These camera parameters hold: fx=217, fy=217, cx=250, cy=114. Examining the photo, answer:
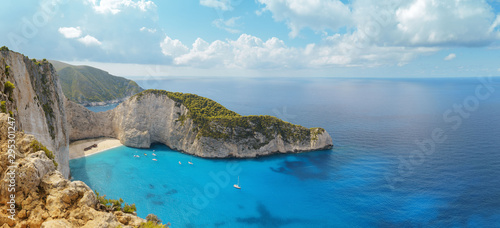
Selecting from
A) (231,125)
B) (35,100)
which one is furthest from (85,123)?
(231,125)

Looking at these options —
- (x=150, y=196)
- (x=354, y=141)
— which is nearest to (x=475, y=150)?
(x=354, y=141)

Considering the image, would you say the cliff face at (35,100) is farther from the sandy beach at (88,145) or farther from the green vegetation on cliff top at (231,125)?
the green vegetation on cliff top at (231,125)

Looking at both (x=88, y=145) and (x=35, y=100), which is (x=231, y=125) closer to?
(x=35, y=100)

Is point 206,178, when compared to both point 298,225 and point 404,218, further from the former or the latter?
point 404,218

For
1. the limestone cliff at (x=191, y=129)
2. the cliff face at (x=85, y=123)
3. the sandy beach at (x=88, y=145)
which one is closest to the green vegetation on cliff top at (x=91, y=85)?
the cliff face at (x=85, y=123)

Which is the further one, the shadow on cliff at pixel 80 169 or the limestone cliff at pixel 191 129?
the limestone cliff at pixel 191 129

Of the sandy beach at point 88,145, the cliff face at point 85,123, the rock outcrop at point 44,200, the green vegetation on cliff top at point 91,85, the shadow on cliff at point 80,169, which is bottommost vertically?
the shadow on cliff at point 80,169
